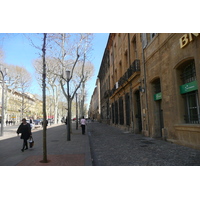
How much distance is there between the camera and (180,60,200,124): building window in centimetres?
775

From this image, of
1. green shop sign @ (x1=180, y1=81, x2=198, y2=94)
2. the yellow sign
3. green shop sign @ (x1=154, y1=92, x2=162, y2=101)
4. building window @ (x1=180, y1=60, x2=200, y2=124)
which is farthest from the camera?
green shop sign @ (x1=154, y1=92, x2=162, y2=101)

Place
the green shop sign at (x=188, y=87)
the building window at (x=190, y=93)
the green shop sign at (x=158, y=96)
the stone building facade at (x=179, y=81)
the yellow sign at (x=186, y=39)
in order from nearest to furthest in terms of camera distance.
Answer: the yellow sign at (x=186, y=39), the stone building facade at (x=179, y=81), the green shop sign at (x=188, y=87), the building window at (x=190, y=93), the green shop sign at (x=158, y=96)

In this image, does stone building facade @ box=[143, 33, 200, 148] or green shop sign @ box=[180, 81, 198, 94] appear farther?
green shop sign @ box=[180, 81, 198, 94]

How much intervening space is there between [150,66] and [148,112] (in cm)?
315

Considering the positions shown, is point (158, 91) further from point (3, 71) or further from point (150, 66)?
point (3, 71)

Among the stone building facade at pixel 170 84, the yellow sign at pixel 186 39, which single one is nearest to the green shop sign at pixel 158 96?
the stone building facade at pixel 170 84

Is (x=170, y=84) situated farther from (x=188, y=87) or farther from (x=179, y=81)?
(x=188, y=87)

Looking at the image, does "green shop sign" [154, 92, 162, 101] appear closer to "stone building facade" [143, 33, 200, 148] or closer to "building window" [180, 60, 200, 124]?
"stone building facade" [143, 33, 200, 148]

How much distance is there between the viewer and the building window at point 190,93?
25.4 ft

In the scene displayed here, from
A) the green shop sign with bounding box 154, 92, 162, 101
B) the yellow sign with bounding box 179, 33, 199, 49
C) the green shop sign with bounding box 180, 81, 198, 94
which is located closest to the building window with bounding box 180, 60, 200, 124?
the green shop sign with bounding box 180, 81, 198, 94

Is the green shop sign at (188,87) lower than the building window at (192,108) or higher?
higher

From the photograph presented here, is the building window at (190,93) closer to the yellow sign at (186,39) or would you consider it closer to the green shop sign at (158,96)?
the yellow sign at (186,39)

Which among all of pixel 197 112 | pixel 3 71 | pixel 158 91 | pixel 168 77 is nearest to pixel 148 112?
pixel 158 91

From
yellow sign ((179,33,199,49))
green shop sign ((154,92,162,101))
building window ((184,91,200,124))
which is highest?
yellow sign ((179,33,199,49))
